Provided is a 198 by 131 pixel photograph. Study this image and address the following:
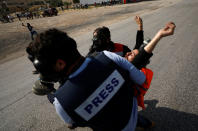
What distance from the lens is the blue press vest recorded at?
3.40 feet

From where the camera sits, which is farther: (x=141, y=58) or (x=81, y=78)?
(x=141, y=58)

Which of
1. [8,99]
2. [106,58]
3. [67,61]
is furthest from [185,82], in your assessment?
[8,99]

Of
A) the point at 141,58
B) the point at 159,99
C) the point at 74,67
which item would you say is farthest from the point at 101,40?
the point at 159,99

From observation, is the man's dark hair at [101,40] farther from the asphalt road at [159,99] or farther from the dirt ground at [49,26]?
the dirt ground at [49,26]

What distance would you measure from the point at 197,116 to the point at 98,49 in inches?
74.3

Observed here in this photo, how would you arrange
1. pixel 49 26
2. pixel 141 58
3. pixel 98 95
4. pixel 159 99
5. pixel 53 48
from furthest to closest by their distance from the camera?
1. pixel 49 26
2. pixel 159 99
3. pixel 141 58
4. pixel 98 95
5. pixel 53 48

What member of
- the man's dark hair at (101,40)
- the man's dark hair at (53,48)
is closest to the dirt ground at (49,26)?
the man's dark hair at (101,40)

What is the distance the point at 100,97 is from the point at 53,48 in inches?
18.6

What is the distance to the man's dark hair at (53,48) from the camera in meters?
1.00

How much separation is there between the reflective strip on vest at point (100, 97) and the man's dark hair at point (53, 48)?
29cm

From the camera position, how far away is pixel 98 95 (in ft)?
3.63

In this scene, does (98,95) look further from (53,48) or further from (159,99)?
(159,99)

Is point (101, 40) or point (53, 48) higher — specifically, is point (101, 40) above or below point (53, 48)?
below

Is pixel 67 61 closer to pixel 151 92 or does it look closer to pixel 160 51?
pixel 151 92
